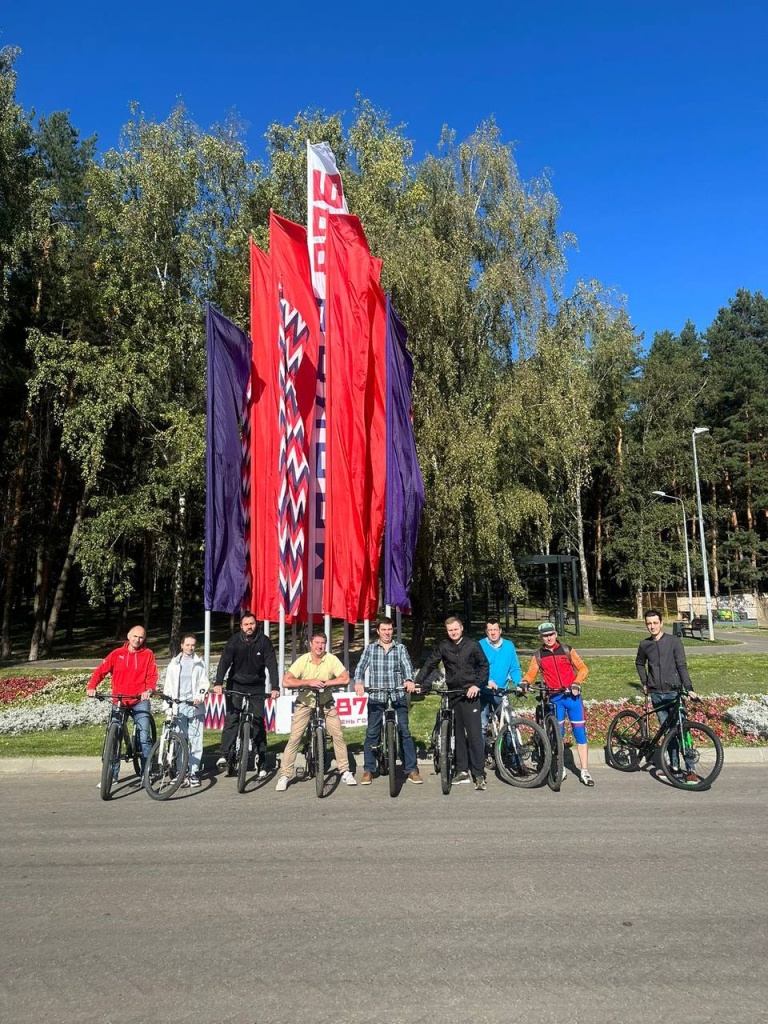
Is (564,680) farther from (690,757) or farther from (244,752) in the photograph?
(244,752)

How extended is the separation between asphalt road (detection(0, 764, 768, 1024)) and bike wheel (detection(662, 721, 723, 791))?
301 mm

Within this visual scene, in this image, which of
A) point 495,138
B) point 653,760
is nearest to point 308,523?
point 653,760

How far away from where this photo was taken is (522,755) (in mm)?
8281

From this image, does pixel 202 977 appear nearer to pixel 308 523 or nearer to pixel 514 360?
pixel 308 523

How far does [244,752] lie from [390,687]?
180 cm

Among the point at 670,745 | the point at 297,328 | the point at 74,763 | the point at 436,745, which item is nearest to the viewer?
the point at 670,745

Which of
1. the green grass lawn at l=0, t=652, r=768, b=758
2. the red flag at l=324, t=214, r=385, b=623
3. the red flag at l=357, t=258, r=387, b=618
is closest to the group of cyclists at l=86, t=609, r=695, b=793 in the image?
the green grass lawn at l=0, t=652, r=768, b=758

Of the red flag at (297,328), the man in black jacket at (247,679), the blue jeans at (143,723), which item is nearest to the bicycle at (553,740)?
the man in black jacket at (247,679)

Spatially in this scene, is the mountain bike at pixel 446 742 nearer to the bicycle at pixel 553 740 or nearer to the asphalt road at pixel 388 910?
the asphalt road at pixel 388 910

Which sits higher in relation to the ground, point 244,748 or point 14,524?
point 14,524

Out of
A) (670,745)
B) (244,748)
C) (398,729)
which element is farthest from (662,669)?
(244,748)

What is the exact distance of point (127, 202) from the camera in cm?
2669

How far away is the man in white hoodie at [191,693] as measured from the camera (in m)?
8.29

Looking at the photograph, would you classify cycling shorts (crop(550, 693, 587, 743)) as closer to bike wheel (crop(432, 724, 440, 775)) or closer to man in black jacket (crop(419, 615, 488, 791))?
man in black jacket (crop(419, 615, 488, 791))
